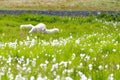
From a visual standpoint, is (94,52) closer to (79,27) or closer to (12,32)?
(12,32)

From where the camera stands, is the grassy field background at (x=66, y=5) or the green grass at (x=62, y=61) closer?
the green grass at (x=62, y=61)

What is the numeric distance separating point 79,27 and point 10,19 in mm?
6876

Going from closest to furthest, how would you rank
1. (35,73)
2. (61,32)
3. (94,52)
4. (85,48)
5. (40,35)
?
(35,73) → (94,52) → (85,48) → (40,35) → (61,32)

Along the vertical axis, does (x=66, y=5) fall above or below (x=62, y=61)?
below

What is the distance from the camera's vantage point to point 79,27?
25047 mm

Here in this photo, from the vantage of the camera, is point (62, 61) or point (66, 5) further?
point (66, 5)

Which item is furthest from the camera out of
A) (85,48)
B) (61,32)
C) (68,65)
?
(61,32)

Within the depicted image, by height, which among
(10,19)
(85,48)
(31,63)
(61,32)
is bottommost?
(10,19)

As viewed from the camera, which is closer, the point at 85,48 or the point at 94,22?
the point at 85,48

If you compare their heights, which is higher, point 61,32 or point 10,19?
point 61,32

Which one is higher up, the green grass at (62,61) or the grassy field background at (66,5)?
the green grass at (62,61)

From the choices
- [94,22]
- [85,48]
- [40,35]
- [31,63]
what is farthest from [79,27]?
[31,63]

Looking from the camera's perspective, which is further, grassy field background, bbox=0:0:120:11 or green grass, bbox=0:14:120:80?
grassy field background, bbox=0:0:120:11

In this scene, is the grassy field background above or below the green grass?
below
